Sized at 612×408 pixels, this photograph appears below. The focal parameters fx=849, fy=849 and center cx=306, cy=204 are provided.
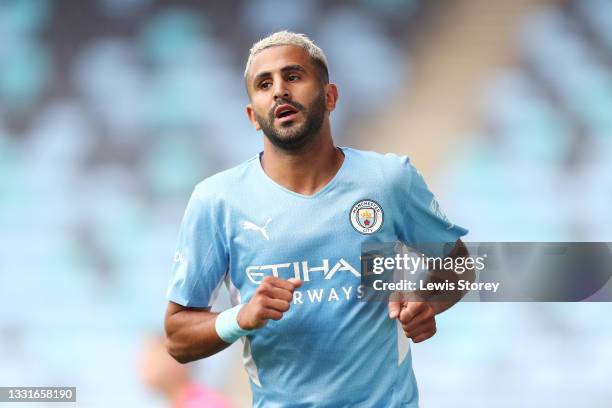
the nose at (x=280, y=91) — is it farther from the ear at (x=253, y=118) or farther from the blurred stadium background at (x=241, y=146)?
the blurred stadium background at (x=241, y=146)

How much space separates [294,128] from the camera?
197cm

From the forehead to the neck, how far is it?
17 cm

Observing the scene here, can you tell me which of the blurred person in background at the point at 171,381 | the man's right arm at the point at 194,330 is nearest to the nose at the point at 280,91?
the man's right arm at the point at 194,330

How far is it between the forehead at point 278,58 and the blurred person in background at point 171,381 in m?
1.59

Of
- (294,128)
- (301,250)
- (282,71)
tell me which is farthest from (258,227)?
(282,71)

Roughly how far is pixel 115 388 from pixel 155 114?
1.10 meters

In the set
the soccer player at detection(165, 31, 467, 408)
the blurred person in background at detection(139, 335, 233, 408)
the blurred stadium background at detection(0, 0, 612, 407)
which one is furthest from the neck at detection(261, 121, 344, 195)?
the blurred person in background at detection(139, 335, 233, 408)

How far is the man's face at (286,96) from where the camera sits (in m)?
1.97

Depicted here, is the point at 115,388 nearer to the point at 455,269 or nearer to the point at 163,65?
the point at 163,65

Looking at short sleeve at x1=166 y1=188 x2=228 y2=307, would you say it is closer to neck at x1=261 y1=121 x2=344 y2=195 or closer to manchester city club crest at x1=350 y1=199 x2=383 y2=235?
neck at x1=261 y1=121 x2=344 y2=195

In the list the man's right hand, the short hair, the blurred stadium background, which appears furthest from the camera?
the blurred stadium background

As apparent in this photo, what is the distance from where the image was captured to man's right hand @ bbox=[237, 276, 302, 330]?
171 centimetres

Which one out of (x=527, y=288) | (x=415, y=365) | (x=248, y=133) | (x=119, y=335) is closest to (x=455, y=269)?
(x=527, y=288)

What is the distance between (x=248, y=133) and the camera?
134 inches
